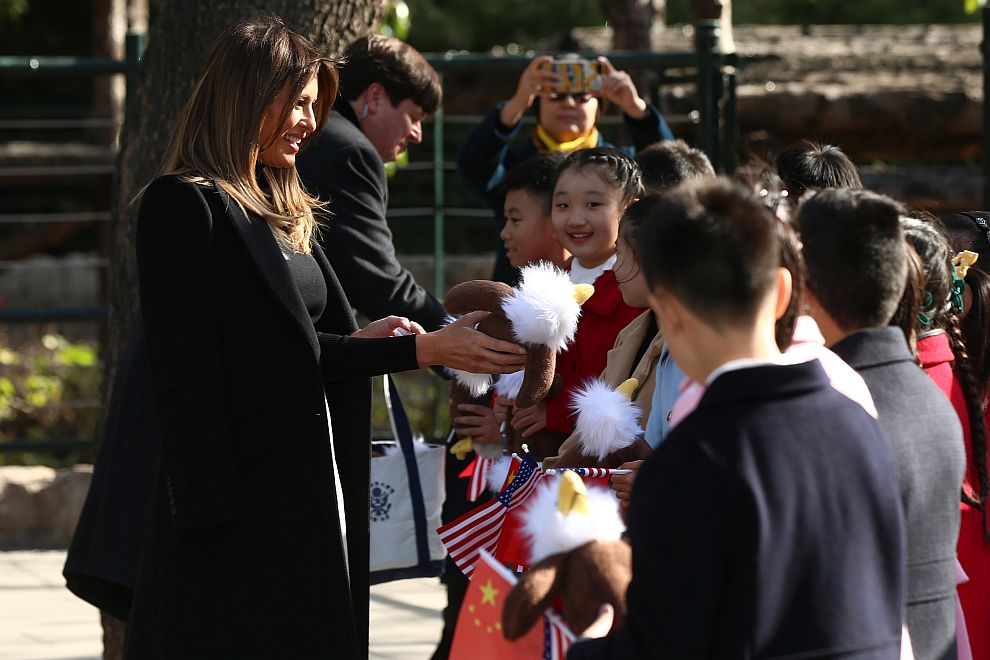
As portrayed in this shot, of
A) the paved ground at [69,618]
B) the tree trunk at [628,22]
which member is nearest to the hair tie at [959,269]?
the paved ground at [69,618]

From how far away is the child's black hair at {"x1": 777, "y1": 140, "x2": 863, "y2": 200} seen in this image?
3.27m

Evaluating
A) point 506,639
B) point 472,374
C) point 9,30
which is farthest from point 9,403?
point 9,30

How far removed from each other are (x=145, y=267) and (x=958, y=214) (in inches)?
81.9

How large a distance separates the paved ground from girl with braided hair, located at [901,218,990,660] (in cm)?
A: 244

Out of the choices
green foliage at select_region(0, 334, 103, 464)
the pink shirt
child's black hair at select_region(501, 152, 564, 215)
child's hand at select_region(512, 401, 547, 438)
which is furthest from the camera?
green foliage at select_region(0, 334, 103, 464)

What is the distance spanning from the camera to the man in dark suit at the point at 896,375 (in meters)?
2.20

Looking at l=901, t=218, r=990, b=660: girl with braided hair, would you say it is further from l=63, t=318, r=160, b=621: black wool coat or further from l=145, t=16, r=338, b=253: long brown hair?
l=63, t=318, r=160, b=621: black wool coat

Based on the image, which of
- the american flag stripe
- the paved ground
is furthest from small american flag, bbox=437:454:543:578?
the paved ground

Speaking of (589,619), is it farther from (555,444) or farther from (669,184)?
(669,184)

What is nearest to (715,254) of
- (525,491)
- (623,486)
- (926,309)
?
(623,486)

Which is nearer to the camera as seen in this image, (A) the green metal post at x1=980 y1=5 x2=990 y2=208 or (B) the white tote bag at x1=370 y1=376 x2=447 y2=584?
(B) the white tote bag at x1=370 y1=376 x2=447 y2=584

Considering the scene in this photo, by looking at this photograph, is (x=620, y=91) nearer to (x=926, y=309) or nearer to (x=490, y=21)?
(x=926, y=309)

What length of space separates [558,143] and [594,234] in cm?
109

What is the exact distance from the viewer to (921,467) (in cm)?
219
